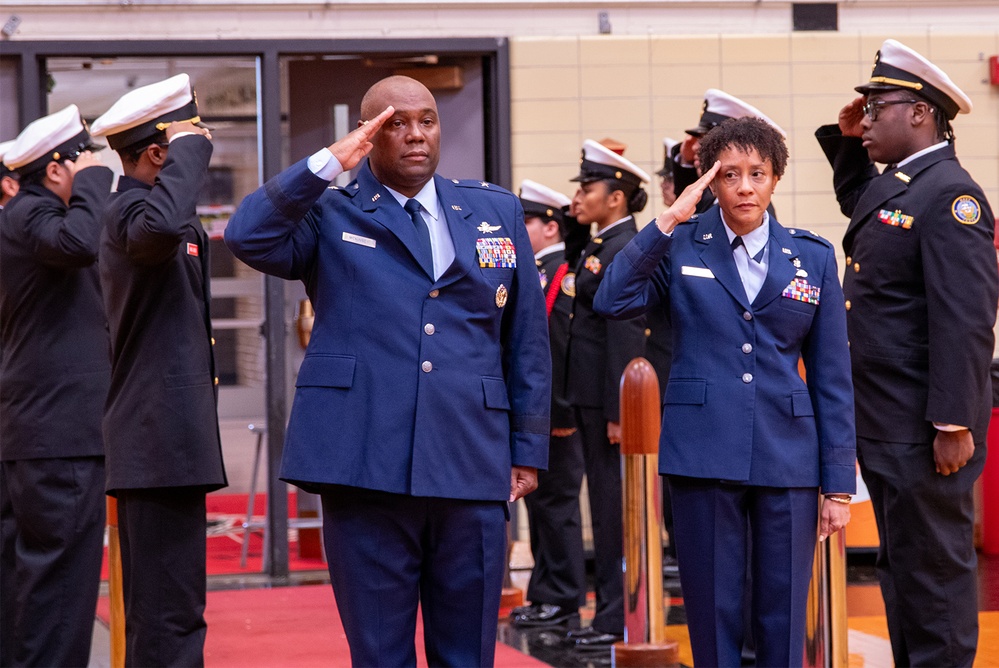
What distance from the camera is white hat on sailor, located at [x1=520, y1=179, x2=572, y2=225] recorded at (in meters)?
5.96

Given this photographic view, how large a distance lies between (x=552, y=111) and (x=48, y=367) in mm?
3347

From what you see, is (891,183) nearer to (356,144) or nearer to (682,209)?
(682,209)

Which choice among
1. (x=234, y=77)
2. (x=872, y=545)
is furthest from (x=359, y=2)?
(x=872, y=545)

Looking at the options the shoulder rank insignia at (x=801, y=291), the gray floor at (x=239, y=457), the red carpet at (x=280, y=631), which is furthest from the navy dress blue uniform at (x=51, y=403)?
the gray floor at (x=239, y=457)

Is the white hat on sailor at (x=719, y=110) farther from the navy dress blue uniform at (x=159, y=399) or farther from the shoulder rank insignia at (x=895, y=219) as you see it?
the navy dress blue uniform at (x=159, y=399)

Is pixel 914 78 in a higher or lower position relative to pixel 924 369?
higher

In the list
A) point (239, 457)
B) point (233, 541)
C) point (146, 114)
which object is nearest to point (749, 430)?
point (146, 114)

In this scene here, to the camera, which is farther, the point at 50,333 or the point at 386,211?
the point at 50,333

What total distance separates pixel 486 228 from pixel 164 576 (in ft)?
4.44

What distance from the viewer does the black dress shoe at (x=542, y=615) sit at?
529cm

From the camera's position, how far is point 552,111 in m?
6.80

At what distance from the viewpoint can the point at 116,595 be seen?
12.3 ft

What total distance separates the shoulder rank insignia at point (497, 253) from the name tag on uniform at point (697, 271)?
0.56 meters

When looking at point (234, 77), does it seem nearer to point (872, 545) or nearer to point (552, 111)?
point (552, 111)
